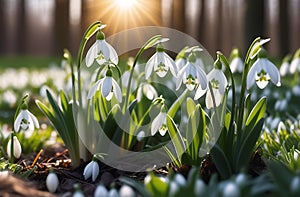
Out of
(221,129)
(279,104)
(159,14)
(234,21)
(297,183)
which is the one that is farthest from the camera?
(234,21)

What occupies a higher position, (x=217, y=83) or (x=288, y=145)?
(x=217, y=83)

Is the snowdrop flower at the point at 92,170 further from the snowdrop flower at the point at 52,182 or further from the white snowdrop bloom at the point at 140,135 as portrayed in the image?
the white snowdrop bloom at the point at 140,135

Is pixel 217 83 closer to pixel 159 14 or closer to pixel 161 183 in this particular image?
pixel 161 183

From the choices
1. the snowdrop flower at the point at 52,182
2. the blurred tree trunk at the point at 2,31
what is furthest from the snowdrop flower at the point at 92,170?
the blurred tree trunk at the point at 2,31

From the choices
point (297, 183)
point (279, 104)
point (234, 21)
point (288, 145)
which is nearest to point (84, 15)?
point (234, 21)

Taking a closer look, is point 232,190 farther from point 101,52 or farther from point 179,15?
point 179,15

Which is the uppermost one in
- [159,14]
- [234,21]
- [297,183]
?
[297,183]
